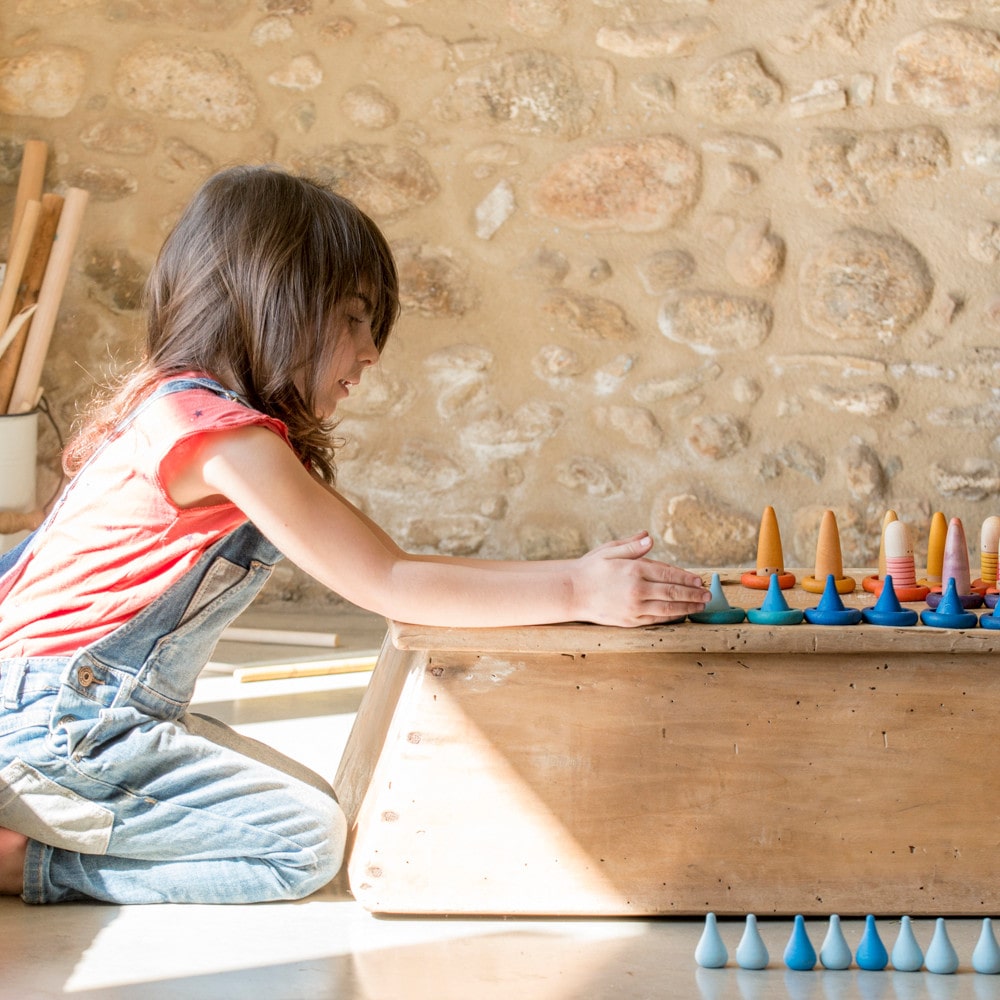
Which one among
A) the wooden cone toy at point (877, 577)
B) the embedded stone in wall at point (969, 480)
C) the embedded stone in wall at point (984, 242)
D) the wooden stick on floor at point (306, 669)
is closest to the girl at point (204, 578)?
the wooden cone toy at point (877, 577)

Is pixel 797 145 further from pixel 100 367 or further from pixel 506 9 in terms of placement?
pixel 100 367

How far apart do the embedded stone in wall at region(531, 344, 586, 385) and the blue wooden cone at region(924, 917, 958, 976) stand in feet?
6.10

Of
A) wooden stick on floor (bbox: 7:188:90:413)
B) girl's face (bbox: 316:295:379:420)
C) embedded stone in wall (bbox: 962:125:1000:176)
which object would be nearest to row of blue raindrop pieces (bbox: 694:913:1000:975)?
girl's face (bbox: 316:295:379:420)

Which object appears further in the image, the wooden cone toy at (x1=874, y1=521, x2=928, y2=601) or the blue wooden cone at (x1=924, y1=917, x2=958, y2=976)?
the wooden cone toy at (x1=874, y1=521, x2=928, y2=601)

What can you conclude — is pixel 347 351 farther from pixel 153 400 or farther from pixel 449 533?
pixel 449 533

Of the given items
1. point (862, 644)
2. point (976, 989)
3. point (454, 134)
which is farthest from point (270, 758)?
point (454, 134)

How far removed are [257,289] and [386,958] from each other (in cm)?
76

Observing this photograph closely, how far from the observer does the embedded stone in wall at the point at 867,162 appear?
283cm

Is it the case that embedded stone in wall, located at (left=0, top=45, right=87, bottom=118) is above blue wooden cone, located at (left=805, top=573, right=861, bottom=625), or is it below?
above

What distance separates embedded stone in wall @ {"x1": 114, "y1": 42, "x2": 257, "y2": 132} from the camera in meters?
3.00

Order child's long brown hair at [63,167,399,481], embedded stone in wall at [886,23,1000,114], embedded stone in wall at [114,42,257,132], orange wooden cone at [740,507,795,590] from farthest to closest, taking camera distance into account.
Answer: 1. embedded stone in wall at [114,42,257,132]
2. embedded stone in wall at [886,23,1000,114]
3. orange wooden cone at [740,507,795,590]
4. child's long brown hair at [63,167,399,481]

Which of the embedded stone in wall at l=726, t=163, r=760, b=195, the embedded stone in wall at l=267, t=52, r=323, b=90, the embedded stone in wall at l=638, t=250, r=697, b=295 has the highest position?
the embedded stone in wall at l=267, t=52, r=323, b=90

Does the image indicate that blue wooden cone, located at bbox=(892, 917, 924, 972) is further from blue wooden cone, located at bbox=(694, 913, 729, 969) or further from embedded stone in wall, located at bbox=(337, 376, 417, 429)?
embedded stone in wall, located at bbox=(337, 376, 417, 429)

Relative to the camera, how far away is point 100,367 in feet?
10.1
